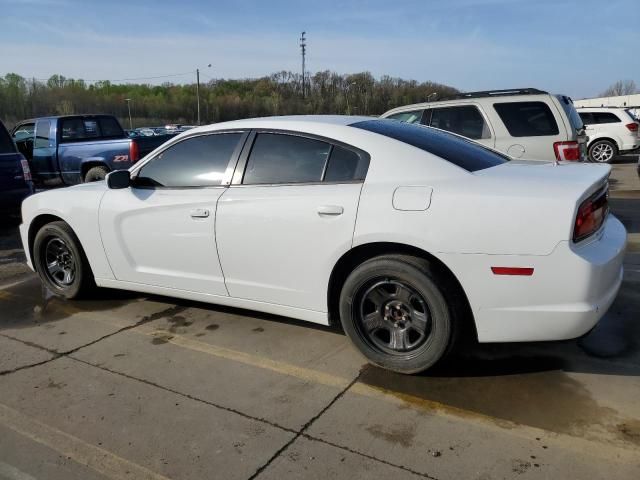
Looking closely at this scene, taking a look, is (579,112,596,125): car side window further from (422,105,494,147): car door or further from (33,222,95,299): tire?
(33,222,95,299): tire

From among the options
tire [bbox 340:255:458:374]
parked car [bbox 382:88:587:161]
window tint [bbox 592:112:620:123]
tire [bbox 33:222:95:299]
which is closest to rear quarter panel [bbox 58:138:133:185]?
tire [bbox 33:222:95:299]

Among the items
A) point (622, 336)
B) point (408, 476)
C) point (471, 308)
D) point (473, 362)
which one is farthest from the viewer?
point (622, 336)

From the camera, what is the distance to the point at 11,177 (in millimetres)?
7477

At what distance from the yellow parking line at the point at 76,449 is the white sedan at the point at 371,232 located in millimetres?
1445

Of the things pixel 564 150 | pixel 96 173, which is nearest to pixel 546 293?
pixel 564 150

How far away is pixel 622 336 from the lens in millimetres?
3779

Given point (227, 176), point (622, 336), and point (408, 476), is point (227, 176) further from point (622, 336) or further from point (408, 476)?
point (622, 336)

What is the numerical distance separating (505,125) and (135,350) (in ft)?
19.2

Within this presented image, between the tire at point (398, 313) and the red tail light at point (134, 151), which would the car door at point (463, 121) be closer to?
the tire at point (398, 313)

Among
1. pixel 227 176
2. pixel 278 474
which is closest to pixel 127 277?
pixel 227 176

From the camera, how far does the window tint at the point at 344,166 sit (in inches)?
134

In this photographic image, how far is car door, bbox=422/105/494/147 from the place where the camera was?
298 inches

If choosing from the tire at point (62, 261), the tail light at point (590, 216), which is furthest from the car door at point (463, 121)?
the tire at point (62, 261)

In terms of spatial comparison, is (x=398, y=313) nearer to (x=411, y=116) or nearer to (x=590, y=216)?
(x=590, y=216)
